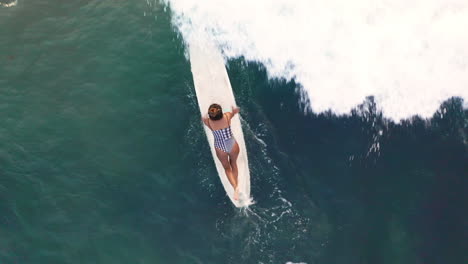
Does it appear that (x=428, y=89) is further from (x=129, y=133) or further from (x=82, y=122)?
(x=82, y=122)

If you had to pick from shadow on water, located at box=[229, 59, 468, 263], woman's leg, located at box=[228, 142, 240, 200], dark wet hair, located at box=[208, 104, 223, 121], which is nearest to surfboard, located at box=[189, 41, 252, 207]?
woman's leg, located at box=[228, 142, 240, 200]

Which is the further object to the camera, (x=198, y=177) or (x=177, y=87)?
(x=177, y=87)

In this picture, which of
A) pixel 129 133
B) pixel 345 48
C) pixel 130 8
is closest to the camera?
pixel 129 133

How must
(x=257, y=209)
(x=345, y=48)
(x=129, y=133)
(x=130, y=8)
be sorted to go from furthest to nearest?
1. (x=130, y=8)
2. (x=345, y=48)
3. (x=129, y=133)
4. (x=257, y=209)

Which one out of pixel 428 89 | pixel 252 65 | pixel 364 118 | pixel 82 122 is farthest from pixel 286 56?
pixel 82 122

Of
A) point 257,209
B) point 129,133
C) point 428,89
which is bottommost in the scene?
point 257,209

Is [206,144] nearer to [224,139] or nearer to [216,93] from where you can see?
[216,93]
